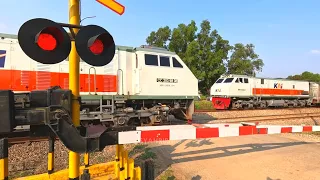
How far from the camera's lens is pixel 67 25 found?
203cm

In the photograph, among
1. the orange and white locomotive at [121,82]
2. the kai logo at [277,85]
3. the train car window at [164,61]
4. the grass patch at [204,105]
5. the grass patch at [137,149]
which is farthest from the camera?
the kai logo at [277,85]

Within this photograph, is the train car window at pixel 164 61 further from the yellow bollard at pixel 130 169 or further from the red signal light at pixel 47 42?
the red signal light at pixel 47 42

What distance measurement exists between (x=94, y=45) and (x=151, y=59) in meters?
8.57

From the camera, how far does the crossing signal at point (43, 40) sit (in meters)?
1.86

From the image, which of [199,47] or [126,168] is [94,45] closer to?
[126,168]

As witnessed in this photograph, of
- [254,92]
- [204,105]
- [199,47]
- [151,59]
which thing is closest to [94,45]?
[151,59]

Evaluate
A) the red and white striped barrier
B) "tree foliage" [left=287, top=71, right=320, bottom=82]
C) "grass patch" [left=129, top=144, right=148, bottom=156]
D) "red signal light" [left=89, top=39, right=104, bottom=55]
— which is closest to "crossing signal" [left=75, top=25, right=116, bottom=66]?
"red signal light" [left=89, top=39, right=104, bottom=55]

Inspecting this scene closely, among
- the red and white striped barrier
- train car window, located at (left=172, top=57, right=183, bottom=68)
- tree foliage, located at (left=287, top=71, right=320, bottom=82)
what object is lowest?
the red and white striped barrier

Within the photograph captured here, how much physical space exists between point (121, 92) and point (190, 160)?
17.2ft

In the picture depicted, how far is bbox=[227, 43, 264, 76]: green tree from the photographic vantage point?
4831 cm

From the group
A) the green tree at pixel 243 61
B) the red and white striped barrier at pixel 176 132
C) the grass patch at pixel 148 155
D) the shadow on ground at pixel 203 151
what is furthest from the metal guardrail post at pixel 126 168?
the green tree at pixel 243 61

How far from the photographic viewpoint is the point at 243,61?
50.8m

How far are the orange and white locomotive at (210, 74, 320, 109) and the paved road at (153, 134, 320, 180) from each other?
41.7ft

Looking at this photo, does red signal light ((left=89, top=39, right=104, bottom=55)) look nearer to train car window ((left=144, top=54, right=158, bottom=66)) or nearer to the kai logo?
train car window ((left=144, top=54, right=158, bottom=66))
